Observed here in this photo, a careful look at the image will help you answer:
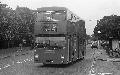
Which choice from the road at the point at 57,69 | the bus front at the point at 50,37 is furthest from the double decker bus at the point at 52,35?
the road at the point at 57,69

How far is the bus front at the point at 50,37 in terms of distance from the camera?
23.1 metres

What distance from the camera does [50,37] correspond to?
23.2 metres

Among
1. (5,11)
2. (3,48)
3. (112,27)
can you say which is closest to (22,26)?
(3,48)

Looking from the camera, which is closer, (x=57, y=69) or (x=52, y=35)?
(x=57, y=69)

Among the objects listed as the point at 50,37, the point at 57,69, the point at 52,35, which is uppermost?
the point at 52,35

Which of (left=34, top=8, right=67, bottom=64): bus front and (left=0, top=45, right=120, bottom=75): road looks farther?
(left=34, top=8, right=67, bottom=64): bus front

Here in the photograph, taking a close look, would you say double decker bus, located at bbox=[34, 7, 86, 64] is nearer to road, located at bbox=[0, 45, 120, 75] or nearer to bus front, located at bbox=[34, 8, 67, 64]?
bus front, located at bbox=[34, 8, 67, 64]

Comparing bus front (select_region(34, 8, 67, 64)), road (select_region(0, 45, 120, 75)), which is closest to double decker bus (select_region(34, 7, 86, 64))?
bus front (select_region(34, 8, 67, 64))

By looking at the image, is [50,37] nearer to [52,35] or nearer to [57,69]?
[52,35]

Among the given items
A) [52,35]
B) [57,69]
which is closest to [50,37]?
[52,35]

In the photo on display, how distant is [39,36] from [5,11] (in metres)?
22.9

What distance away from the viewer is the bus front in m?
23.1

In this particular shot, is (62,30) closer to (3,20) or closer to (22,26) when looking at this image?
(3,20)

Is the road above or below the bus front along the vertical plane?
below
